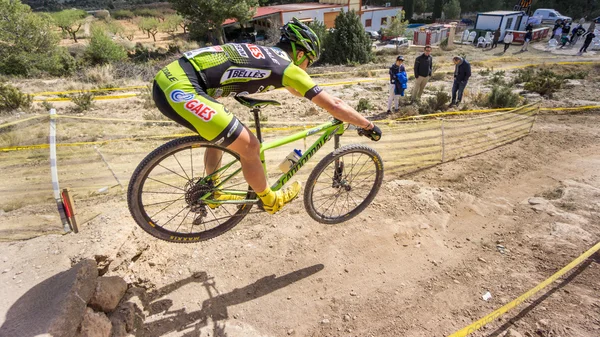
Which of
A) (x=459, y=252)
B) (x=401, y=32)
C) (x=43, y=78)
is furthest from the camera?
(x=401, y=32)

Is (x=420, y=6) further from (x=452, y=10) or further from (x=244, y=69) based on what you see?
(x=244, y=69)

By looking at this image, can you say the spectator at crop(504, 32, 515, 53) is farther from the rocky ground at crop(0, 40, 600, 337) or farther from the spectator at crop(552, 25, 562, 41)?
the rocky ground at crop(0, 40, 600, 337)

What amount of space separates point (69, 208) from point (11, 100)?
1119cm

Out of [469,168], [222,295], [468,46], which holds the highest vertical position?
[222,295]

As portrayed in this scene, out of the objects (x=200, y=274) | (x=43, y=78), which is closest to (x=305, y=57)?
(x=200, y=274)

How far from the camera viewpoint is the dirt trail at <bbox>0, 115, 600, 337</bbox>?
3504mm

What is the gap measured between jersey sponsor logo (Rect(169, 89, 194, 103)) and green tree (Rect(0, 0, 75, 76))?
2281 centimetres

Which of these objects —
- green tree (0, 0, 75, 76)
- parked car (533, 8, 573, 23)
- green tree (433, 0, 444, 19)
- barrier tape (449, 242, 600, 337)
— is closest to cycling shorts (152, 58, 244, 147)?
barrier tape (449, 242, 600, 337)

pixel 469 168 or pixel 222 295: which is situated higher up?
pixel 222 295

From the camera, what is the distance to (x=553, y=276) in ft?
12.5

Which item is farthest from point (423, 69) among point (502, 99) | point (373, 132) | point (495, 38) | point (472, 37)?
point (472, 37)

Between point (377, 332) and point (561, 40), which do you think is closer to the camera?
point (377, 332)

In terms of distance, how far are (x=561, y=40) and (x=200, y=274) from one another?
40.4 meters

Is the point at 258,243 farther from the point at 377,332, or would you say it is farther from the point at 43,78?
the point at 43,78
